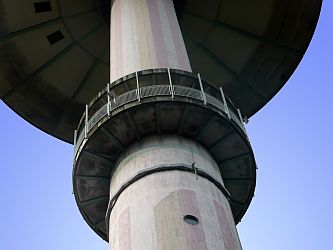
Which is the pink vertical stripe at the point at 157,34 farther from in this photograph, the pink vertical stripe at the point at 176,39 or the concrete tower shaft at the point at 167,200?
the pink vertical stripe at the point at 176,39

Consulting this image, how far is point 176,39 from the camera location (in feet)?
56.2

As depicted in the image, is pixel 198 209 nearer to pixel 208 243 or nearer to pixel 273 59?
pixel 208 243

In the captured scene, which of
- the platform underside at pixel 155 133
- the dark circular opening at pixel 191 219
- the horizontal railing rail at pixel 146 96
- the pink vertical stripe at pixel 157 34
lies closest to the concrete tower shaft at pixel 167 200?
the dark circular opening at pixel 191 219

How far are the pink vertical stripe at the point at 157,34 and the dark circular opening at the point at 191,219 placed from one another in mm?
6050

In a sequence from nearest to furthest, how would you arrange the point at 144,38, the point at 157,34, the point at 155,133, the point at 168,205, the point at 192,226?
1. the point at 192,226
2. the point at 168,205
3. the point at 155,133
4. the point at 144,38
5. the point at 157,34

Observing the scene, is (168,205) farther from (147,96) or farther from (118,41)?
(118,41)

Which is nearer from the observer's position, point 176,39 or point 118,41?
point 176,39

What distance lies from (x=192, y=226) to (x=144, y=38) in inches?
Result: 329

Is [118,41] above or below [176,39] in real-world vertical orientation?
above

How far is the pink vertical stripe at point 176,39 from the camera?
51.8 ft

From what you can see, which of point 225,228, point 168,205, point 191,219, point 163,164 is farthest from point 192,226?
point 163,164

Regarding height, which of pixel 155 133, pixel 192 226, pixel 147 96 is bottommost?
pixel 192 226

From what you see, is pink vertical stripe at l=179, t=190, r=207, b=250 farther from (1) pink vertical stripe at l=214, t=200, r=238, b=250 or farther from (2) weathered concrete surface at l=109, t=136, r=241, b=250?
(1) pink vertical stripe at l=214, t=200, r=238, b=250

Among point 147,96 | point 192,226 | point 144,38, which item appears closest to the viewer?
point 192,226
